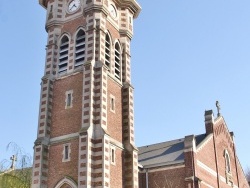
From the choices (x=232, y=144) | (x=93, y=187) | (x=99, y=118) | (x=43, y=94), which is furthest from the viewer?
(x=232, y=144)

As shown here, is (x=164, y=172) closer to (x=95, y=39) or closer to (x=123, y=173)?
(x=123, y=173)

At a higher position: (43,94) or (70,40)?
(70,40)

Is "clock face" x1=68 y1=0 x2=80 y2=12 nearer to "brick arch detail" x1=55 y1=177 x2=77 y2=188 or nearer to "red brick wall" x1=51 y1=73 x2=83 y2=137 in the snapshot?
"red brick wall" x1=51 y1=73 x2=83 y2=137

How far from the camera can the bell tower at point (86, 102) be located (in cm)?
2612

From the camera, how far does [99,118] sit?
26.9 metres

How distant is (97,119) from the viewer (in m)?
27.0

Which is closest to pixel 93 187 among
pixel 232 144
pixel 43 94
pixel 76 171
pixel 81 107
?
pixel 76 171

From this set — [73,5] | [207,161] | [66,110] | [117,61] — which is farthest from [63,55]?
[207,161]

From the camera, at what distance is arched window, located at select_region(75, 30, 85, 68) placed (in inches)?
1182

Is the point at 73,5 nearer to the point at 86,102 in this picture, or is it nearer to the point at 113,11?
the point at 113,11

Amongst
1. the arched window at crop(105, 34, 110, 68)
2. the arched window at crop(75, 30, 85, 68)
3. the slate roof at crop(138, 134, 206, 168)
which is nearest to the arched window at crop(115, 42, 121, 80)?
the arched window at crop(105, 34, 110, 68)

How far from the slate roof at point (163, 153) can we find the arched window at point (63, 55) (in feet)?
34.9

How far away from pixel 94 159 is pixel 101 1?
12447 mm

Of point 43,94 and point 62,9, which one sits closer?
point 43,94
